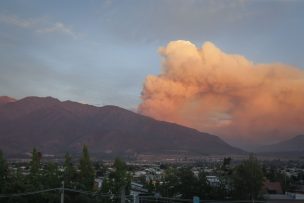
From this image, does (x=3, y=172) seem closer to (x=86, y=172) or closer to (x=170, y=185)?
(x=86, y=172)

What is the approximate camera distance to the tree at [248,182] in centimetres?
4522

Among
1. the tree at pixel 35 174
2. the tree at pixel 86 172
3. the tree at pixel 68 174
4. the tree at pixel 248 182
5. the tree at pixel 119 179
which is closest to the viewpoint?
the tree at pixel 35 174

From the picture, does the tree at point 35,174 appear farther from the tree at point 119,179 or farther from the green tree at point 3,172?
the tree at point 119,179

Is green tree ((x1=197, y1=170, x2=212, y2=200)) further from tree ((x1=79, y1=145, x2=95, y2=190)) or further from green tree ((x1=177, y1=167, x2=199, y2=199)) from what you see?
tree ((x1=79, y1=145, x2=95, y2=190))

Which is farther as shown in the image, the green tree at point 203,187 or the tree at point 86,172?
the tree at point 86,172

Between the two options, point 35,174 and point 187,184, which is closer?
point 35,174

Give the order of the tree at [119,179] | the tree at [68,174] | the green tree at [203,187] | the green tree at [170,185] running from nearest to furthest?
the tree at [68,174] < the green tree at [203,187] < the tree at [119,179] < the green tree at [170,185]

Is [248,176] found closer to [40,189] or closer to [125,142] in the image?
[40,189]

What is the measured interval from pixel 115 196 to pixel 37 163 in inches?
349

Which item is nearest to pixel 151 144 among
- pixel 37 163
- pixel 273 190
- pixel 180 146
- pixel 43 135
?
pixel 180 146

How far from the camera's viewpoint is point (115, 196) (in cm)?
4181

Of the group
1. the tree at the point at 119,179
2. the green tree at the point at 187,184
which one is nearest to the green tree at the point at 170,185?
the green tree at the point at 187,184

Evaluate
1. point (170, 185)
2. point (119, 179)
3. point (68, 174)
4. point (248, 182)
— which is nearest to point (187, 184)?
point (170, 185)

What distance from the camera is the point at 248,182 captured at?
45656 mm
